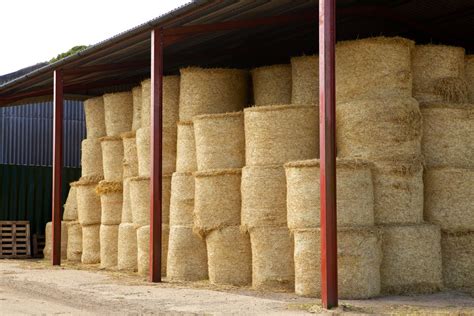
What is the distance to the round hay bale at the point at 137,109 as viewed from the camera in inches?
690

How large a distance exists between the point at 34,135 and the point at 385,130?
18513mm

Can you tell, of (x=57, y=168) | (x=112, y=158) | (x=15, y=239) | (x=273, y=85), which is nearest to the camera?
(x=273, y=85)

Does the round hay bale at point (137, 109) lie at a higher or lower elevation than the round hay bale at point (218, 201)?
higher

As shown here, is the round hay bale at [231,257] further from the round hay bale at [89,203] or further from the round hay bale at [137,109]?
the round hay bale at [89,203]

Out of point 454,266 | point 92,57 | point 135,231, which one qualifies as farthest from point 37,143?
point 454,266

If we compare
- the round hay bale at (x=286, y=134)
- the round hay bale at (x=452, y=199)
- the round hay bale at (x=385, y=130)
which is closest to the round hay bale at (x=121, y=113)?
the round hay bale at (x=286, y=134)

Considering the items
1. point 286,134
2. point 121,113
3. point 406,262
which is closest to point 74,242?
point 121,113

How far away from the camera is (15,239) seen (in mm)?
23266

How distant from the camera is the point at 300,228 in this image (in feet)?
39.1

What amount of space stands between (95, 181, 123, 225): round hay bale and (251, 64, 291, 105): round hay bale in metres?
4.10

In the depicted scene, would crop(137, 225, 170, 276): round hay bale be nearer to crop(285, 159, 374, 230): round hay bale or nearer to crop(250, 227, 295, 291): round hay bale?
crop(250, 227, 295, 291): round hay bale

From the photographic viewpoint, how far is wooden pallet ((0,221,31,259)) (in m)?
23.0

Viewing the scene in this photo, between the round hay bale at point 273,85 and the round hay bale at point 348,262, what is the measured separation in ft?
12.2

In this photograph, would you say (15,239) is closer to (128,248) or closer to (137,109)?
(137,109)
